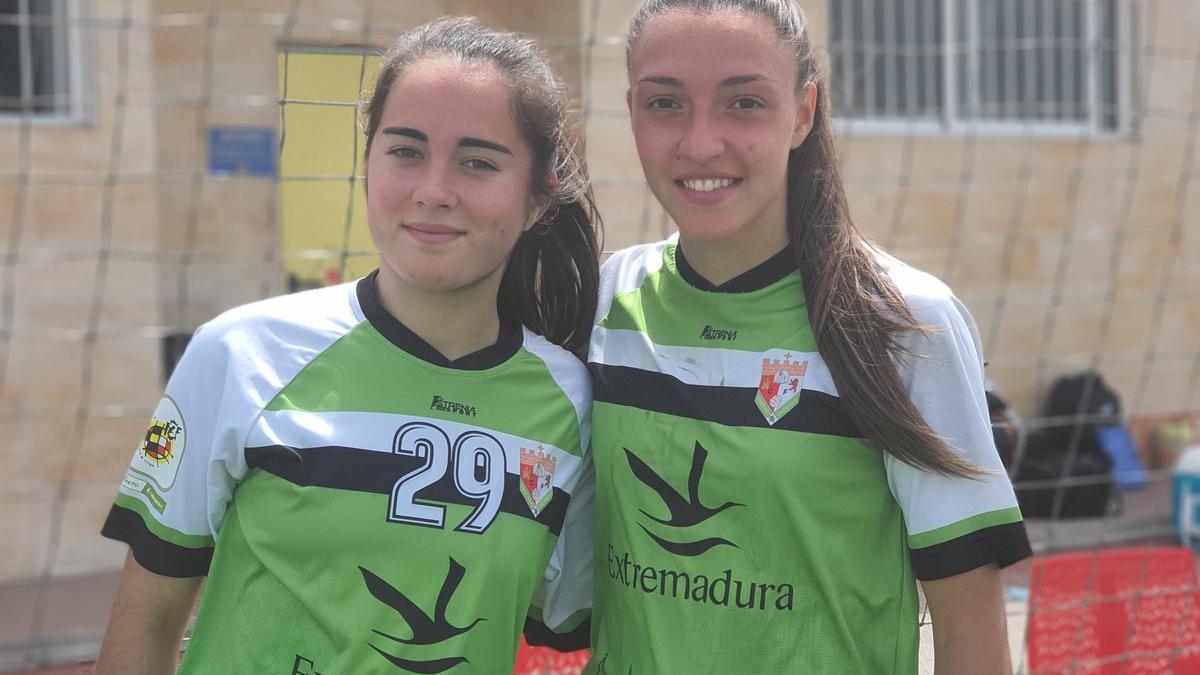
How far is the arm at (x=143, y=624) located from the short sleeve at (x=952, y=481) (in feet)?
3.34

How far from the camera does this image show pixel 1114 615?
11.5 feet

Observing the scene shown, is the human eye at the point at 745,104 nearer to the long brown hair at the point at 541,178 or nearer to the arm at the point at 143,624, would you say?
the long brown hair at the point at 541,178

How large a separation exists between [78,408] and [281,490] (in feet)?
15.8

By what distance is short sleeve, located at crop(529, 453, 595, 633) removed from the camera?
200 centimetres

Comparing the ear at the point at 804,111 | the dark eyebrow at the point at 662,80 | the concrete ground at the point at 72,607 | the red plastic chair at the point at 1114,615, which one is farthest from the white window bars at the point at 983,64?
the dark eyebrow at the point at 662,80

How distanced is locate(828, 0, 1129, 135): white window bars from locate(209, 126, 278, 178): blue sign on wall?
3.33m

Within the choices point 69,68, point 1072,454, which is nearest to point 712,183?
point 69,68

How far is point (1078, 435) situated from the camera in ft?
26.3

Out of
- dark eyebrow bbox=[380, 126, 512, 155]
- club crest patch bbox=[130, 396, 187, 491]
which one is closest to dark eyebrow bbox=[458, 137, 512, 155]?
dark eyebrow bbox=[380, 126, 512, 155]

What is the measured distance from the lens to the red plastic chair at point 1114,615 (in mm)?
3396

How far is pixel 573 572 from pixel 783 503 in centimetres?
42

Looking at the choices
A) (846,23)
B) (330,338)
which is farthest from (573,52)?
(330,338)

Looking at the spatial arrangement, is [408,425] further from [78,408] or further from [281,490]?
[78,408]

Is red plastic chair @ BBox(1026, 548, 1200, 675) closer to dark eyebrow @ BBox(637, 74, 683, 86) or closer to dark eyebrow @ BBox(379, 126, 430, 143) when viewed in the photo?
dark eyebrow @ BBox(637, 74, 683, 86)
